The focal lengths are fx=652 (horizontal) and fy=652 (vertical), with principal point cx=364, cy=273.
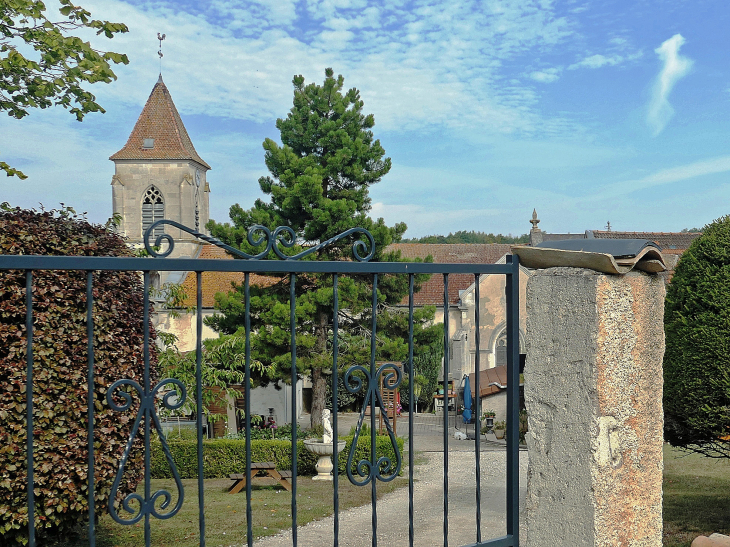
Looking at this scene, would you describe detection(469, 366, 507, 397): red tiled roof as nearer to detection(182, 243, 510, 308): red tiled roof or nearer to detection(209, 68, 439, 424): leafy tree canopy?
detection(182, 243, 510, 308): red tiled roof

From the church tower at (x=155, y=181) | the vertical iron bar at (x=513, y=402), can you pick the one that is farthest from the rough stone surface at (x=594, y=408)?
Result: the church tower at (x=155, y=181)

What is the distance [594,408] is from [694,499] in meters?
7.81

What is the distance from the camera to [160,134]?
2939 cm


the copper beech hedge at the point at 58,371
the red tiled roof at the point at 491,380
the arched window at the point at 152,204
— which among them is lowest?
the red tiled roof at the point at 491,380

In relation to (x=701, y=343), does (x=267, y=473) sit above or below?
below

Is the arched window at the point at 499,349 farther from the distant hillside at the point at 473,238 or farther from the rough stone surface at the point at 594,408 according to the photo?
the rough stone surface at the point at 594,408

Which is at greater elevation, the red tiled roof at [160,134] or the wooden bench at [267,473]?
the red tiled roof at [160,134]

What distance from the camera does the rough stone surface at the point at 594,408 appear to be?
2721 millimetres

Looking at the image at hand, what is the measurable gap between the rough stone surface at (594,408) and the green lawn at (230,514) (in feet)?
18.8

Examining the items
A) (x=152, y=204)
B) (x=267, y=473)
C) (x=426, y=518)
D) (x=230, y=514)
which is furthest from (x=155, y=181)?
A: (x=426, y=518)

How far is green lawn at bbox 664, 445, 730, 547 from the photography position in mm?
7332

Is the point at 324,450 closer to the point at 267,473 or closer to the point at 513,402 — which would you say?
the point at 267,473

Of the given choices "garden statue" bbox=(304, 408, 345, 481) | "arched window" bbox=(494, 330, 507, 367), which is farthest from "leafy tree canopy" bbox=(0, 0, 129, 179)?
"arched window" bbox=(494, 330, 507, 367)

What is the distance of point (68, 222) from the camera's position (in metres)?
5.96
